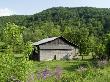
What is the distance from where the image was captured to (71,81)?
14.6 meters

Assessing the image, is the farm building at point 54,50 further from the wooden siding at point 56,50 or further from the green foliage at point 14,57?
the green foliage at point 14,57

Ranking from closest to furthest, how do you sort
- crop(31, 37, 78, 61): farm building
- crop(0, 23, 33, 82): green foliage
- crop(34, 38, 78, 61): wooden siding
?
crop(0, 23, 33, 82): green foliage, crop(31, 37, 78, 61): farm building, crop(34, 38, 78, 61): wooden siding

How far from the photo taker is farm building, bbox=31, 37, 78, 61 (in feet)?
172

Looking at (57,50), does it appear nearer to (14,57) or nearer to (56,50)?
(56,50)

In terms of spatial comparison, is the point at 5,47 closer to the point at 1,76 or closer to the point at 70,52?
the point at 1,76

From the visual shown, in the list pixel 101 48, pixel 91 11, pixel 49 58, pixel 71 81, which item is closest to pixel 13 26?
pixel 71 81

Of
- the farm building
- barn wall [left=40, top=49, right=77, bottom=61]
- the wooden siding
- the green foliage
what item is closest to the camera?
the green foliage

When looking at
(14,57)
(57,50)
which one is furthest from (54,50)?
(14,57)

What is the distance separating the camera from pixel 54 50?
177 feet

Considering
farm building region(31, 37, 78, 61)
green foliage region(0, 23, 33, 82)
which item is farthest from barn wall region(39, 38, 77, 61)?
green foliage region(0, 23, 33, 82)

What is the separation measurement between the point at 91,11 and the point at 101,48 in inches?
6053

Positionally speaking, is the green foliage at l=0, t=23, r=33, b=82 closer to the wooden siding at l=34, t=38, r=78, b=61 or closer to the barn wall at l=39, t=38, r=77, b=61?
the wooden siding at l=34, t=38, r=78, b=61

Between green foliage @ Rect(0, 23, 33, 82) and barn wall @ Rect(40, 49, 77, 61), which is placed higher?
green foliage @ Rect(0, 23, 33, 82)

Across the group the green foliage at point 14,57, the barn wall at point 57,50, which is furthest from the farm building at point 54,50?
the green foliage at point 14,57
